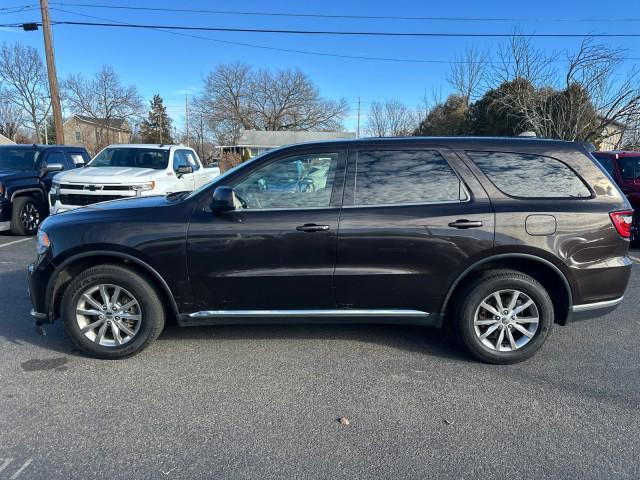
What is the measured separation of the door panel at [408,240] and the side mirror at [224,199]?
86 cm

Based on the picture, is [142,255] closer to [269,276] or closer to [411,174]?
[269,276]

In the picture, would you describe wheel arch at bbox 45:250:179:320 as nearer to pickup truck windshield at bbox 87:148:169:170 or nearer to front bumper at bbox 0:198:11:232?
pickup truck windshield at bbox 87:148:169:170

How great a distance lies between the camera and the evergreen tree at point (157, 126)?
67025 mm

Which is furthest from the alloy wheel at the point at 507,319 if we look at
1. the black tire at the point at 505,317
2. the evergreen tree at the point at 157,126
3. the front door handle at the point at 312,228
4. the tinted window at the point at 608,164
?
the evergreen tree at the point at 157,126

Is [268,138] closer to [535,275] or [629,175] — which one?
[629,175]

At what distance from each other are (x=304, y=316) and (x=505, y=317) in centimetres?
162

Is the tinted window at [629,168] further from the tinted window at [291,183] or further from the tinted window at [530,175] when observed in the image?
the tinted window at [291,183]

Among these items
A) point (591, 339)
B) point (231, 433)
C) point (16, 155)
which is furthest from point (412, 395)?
point (16, 155)

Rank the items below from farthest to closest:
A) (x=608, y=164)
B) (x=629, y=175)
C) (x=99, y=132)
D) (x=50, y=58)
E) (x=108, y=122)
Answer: (x=108, y=122)
(x=99, y=132)
(x=50, y=58)
(x=608, y=164)
(x=629, y=175)

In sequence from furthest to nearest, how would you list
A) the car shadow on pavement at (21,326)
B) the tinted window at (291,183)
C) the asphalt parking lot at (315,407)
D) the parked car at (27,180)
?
1. the parked car at (27,180)
2. the car shadow on pavement at (21,326)
3. the tinted window at (291,183)
4. the asphalt parking lot at (315,407)

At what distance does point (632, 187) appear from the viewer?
791 cm

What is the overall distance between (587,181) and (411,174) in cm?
139

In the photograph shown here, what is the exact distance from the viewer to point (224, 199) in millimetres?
3223

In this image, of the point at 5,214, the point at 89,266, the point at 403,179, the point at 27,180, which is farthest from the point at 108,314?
the point at 27,180
